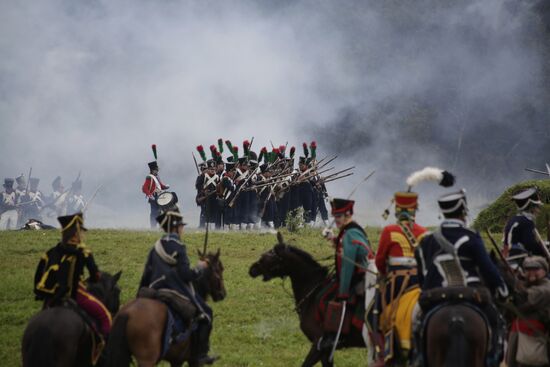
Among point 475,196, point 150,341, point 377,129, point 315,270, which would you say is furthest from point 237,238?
point 377,129

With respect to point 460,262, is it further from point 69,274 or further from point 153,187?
point 153,187

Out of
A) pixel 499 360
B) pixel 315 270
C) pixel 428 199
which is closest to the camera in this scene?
pixel 499 360

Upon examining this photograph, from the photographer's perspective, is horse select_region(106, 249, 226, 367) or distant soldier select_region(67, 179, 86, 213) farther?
distant soldier select_region(67, 179, 86, 213)

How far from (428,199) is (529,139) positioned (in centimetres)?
613

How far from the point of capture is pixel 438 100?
48750 millimetres

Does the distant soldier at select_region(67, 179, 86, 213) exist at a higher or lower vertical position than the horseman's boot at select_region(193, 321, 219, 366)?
higher

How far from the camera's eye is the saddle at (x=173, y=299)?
9.09m

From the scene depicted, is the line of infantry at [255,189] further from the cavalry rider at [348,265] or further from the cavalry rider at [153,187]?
the cavalry rider at [348,265]

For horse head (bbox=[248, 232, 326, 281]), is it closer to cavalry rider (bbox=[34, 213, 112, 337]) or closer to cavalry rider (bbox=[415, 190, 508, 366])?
cavalry rider (bbox=[34, 213, 112, 337])

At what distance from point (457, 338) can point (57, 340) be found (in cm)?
363

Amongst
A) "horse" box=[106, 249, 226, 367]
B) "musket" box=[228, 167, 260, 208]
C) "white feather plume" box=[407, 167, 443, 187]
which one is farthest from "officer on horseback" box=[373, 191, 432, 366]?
"musket" box=[228, 167, 260, 208]

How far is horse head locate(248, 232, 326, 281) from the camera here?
35.4 feet

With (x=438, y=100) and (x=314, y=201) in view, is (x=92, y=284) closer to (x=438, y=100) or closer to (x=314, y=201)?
(x=314, y=201)

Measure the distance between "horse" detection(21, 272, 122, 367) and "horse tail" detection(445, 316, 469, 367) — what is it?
11.4 ft
